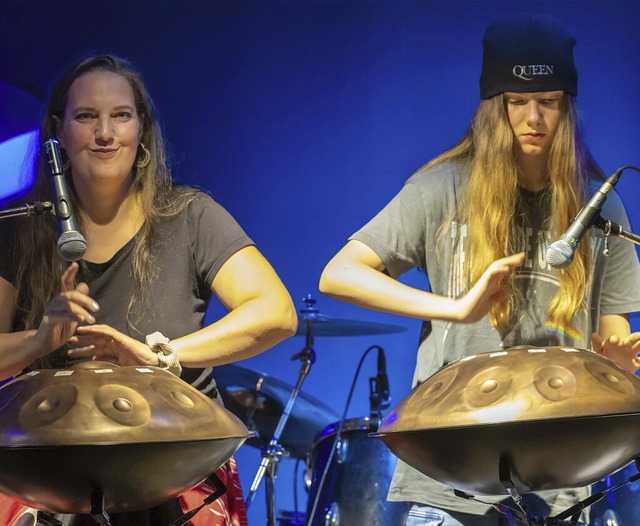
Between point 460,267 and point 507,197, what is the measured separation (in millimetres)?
160

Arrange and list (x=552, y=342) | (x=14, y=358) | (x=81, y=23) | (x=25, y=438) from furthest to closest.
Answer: (x=81, y=23) < (x=552, y=342) < (x=14, y=358) < (x=25, y=438)

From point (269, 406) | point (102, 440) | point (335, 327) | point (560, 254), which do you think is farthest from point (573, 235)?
point (269, 406)

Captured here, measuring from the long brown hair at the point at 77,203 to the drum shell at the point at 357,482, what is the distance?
1163 millimetres

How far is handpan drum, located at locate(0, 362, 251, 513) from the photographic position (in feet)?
4.52

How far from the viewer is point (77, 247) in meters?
1.61

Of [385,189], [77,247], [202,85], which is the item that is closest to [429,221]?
[77,247]

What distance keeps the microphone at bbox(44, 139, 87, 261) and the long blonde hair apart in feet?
2.43

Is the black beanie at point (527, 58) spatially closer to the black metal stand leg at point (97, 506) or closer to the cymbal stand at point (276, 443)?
the black metal stand leg at point (97, 506)

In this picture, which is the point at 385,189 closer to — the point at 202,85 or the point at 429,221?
the point at 202,85

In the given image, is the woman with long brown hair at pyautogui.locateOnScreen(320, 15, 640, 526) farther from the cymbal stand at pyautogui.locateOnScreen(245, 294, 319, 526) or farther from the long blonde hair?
the cymbal stand at pyautogui.locateOnScreen(245, 294, 319, 526)

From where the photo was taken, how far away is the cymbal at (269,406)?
3496 millimetres

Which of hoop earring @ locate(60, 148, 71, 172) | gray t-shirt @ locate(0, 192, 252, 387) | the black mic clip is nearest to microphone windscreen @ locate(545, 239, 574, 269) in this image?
gray t-shirt @ locate(0, 192, 252, 387)

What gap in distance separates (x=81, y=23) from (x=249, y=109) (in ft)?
1.96

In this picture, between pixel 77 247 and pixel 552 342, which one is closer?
pixel 77 247
